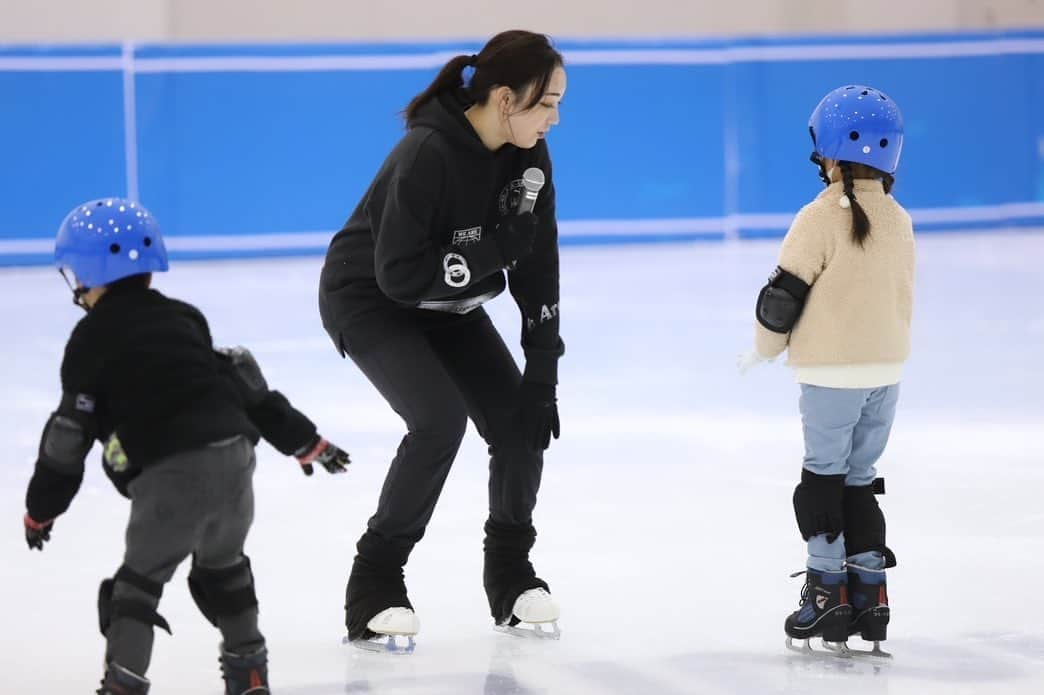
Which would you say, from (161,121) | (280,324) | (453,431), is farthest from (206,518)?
(161,121)

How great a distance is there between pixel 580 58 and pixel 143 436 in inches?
455

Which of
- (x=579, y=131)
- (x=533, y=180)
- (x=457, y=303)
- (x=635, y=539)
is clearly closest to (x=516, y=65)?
(x=533, y=180)

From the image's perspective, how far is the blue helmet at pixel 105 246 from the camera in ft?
9.52

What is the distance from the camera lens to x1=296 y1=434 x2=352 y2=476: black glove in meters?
3.16

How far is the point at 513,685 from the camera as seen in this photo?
338cm

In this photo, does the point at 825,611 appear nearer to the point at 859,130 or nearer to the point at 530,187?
the point at 859,130

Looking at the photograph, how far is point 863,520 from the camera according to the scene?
3520 millimetres

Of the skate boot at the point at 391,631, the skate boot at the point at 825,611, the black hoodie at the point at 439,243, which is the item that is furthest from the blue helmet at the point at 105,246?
the skate boot at the point at 825,611

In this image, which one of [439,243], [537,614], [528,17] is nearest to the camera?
[439,243]

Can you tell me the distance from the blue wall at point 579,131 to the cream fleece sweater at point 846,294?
10.3 m

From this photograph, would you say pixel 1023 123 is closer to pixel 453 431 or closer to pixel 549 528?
pixel 549 528

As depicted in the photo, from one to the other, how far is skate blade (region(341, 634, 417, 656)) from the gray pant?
794 mm

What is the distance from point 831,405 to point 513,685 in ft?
2.92

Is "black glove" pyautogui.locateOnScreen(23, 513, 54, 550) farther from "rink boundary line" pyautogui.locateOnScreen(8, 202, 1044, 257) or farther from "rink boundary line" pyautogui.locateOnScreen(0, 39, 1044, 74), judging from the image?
"rink boundary line" pyautogui.locateOnScreen(0, 39, 1044, 74)
